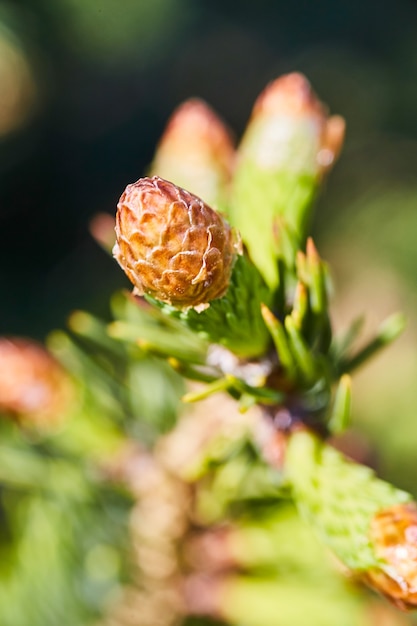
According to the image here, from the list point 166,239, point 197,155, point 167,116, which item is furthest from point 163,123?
point 166,239

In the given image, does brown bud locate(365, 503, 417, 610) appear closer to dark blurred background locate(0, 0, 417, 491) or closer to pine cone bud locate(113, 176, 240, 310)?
pine cone bud locate(113, 176, 240, 310)

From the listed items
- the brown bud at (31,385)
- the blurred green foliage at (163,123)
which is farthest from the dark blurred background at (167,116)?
the brown bud at (31,385)

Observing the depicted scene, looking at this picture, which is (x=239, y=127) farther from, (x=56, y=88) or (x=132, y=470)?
(x=132, y=470)

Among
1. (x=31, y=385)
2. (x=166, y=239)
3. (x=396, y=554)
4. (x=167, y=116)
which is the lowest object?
(x=167, y=116)

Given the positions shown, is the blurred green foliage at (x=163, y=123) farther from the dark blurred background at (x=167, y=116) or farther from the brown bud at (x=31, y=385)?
the brown bud at (x=31, y=385)

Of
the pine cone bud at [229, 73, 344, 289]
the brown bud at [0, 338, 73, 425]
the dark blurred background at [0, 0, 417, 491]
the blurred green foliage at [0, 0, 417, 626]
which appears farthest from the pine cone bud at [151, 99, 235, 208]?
the dark blurred background at [0, 0, 417, 491]

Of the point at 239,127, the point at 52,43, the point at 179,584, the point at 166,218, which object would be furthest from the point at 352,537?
the point at 239,127

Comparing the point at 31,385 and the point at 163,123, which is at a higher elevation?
the point at 31,385

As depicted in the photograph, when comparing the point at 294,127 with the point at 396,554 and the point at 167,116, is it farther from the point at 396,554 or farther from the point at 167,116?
the point at 167,116
